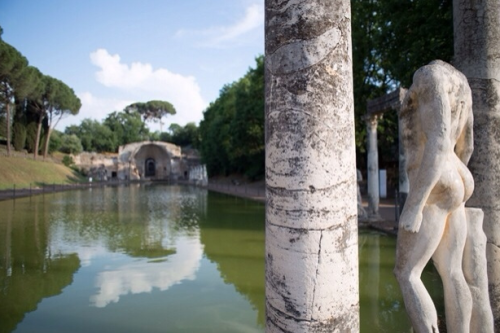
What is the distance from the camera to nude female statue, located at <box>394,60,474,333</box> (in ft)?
8.87

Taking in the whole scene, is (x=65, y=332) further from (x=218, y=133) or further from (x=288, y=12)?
(x=218, y=133)

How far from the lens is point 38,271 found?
708 cm

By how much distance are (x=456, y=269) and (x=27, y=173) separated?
37592mm

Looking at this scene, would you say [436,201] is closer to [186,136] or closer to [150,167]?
[150,167]

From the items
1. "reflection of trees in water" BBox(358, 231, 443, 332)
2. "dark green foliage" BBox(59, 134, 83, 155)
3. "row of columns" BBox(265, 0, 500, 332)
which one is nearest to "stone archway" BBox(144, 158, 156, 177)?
"dark green foliage" BBox(59, 134, 83, 155)

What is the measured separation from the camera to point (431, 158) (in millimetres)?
2705

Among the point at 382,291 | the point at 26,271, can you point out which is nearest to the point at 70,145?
the point at 26,271

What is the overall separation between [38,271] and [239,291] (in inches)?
160

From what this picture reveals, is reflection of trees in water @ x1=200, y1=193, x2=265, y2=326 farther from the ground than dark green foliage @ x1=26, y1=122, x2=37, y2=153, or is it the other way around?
dark green foliage @ x1=26, y1=122, x2=37, y2=153

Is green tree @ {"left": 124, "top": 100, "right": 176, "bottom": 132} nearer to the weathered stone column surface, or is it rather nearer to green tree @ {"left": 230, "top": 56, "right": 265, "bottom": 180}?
green tree @ {"left": 230, "top": 56, "right": 265, "bottom": 180}

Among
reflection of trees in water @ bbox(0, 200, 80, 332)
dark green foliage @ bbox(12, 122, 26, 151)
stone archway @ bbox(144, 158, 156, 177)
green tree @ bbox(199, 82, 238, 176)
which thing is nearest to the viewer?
reflection of trees in water @ bbox(0, 200, 80, 332)

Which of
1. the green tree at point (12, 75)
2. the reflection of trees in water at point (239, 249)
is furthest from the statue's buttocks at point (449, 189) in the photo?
the green tree at point (12, 75)

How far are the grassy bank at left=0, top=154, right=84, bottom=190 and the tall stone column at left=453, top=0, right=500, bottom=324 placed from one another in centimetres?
3085

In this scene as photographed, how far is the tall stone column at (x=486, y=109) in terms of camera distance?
3803mm
